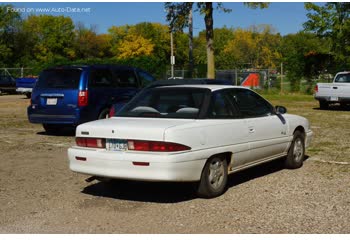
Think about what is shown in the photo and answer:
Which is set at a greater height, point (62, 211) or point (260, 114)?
point (260, 114)

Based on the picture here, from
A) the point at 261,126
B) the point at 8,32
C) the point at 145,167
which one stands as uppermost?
the point at 8,32

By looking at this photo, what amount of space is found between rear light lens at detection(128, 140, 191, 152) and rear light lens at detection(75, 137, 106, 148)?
0.42m

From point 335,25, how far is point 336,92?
12015mm

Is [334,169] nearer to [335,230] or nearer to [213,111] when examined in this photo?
[213,111]

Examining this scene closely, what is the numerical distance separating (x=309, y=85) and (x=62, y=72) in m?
23.2

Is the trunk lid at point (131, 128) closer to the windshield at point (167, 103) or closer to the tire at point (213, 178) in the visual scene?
the windshield at point (167, 103)

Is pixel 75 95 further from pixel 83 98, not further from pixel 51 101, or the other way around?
pixel 51 101

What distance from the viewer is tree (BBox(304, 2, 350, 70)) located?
31000 mm

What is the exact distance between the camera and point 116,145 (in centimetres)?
618

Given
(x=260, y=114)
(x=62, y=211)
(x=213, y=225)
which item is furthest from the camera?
(x=260, y=114)

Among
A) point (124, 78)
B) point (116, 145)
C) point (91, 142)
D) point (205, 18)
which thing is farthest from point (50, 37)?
point (116, 145)

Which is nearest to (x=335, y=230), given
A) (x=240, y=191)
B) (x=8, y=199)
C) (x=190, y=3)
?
(x=240, y=191)

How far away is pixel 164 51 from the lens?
3452 inches

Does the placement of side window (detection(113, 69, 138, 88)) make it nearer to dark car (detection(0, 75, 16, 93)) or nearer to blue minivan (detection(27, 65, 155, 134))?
blue minivan (detection(27, 65, 155, 134))
